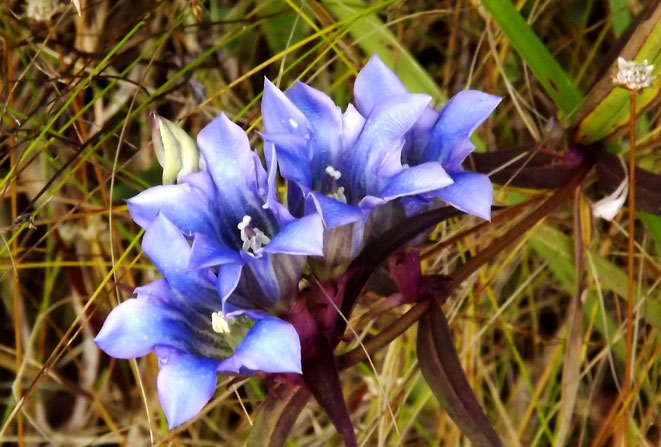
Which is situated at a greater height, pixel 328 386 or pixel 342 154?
pixel 342 154

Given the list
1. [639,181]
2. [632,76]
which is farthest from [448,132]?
[639,181]

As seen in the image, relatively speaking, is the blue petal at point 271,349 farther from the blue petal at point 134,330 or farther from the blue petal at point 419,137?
the blue petal at point 419,137

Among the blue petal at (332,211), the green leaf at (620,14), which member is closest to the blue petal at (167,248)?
the blue petal at (332,211)

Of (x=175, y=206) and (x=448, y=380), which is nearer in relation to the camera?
(x=175, y=206)

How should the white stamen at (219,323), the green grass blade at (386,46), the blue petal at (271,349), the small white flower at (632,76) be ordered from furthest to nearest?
the green grass blade at (386,46)
the small white flower at (632,76)
the white stamen at (219,323)
the blue petal at (271,349)

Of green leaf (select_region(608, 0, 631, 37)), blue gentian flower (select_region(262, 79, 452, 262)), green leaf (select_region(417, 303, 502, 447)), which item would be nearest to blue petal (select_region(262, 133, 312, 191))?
blue gentian flower (select_region(262, 79, 452, 262))

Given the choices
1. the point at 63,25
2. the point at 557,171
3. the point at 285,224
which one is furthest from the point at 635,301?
the point at 63,25

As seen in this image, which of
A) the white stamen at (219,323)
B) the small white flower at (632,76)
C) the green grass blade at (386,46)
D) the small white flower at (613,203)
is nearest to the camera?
the white stamen at (219,323)

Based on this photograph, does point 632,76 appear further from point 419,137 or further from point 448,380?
point 448,380
